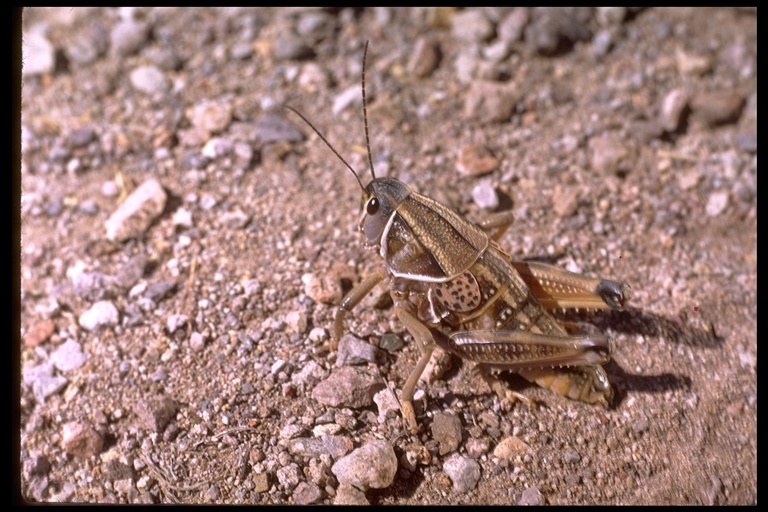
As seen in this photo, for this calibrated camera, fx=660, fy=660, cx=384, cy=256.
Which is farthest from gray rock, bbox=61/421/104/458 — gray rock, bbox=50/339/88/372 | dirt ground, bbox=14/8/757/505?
gray rock, bbox=50/339/88/372

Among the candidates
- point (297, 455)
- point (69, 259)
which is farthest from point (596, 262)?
point (69, 259)

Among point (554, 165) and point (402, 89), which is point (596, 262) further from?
point (402, 89)

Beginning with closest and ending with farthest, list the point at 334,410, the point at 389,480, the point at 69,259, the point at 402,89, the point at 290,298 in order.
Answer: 1. the point at 389,480
2. the point at 334,410
3. the point at 290,298
4. the point at 69,259
5. the point at 402,89

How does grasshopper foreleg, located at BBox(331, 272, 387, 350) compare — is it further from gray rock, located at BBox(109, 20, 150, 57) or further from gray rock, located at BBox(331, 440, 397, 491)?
gray rock, located at BBox(109, 20, 150, 57)

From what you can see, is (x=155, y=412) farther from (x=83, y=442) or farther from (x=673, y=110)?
(x=673, y=110)

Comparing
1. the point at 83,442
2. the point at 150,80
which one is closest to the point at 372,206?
the point at 83,442

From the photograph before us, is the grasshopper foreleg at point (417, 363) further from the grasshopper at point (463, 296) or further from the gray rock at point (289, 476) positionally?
the gray rock at point (289, 476)

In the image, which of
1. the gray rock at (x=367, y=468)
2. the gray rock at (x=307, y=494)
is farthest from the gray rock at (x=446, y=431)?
the gray rock at (x=307, y=494)
